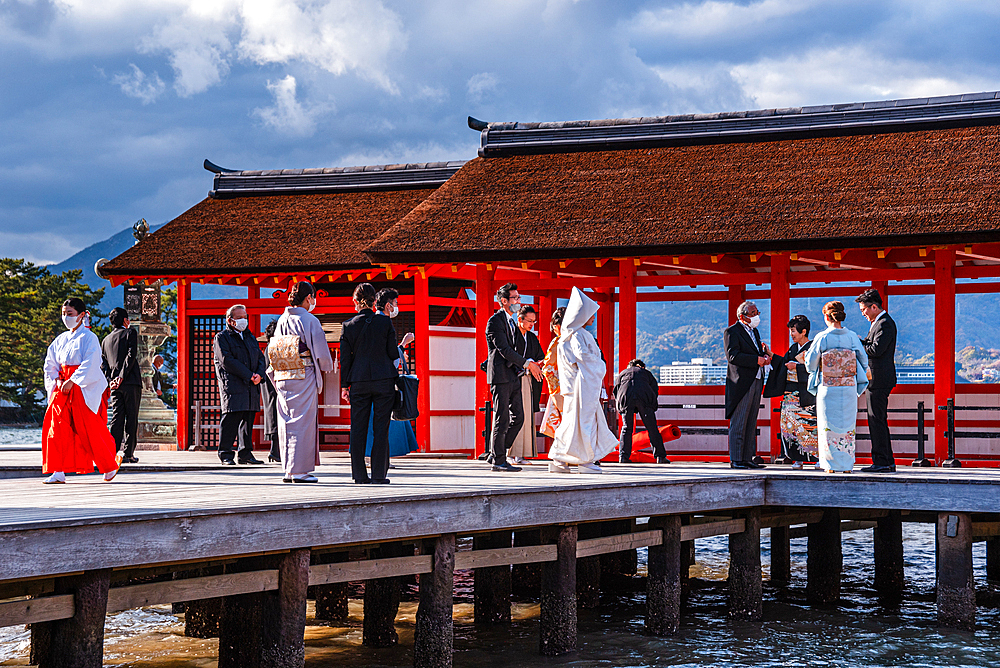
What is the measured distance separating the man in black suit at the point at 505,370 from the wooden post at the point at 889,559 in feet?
13.5

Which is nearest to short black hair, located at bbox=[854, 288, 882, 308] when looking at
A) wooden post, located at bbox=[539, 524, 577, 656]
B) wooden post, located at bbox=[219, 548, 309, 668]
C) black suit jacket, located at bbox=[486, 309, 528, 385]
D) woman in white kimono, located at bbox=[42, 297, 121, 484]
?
black suit jacket, located at bbox=[486, 309, 528, 385]

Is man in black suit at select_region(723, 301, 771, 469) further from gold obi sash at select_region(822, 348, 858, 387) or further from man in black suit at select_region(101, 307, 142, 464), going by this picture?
man in black suit at select_region(101, 307, 142, 464)

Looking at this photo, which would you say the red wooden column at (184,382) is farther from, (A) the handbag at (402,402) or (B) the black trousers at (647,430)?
(A) the handbag at (402,402)

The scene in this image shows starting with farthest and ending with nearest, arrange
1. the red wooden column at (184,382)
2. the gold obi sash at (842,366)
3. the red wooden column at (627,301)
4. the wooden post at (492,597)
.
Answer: the red wooden column at (184,382) < the red wooden column at (627,301) < the wooden post at (492,597) < the gold obi sash at (842,366)

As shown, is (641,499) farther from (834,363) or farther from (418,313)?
(418,313)

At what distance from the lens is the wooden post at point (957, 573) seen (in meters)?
9.25

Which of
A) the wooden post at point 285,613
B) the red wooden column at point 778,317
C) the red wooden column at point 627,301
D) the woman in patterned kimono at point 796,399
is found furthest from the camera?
the red wooden column at point 627,301

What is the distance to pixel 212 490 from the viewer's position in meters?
8.09

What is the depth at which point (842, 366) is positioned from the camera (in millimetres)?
9852

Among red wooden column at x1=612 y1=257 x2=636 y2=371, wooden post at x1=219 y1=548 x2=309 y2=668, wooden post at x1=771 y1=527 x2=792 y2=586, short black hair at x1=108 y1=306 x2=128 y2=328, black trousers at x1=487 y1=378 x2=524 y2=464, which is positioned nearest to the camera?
wooden post at x1=219 y1=548 x2=309 y2=668

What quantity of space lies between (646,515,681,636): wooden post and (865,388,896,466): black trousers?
2.05 meters

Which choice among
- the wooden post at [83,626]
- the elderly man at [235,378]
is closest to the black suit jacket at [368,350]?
the wooden post at [83,626]

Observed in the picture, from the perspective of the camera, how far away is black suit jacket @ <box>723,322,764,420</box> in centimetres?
1074

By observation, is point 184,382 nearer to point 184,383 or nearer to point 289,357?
point 184,383
